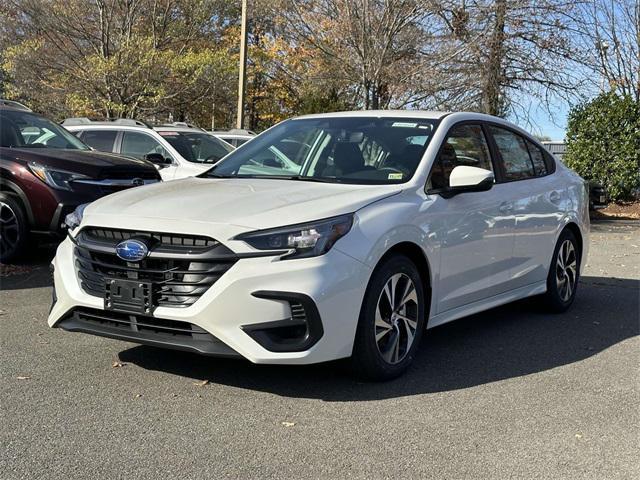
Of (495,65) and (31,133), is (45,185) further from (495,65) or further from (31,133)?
(495,65)

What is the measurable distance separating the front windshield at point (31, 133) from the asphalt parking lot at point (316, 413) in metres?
3.42

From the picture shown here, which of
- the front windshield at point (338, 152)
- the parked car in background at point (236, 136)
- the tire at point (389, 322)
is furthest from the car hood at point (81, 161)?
the parked car in background at point (236, 136)

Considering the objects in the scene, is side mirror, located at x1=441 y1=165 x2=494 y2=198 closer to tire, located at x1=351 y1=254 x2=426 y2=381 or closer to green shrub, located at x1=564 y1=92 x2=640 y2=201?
tire, located at x1=351 y1=254 x2=426 y2=381

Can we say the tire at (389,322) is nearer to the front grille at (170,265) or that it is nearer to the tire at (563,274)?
the front grille at (170,265)

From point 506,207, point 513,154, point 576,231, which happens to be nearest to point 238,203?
point 506,207

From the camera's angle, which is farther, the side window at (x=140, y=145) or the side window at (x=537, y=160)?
the side window at (x=140, y=145)

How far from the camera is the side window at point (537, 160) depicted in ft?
22.0

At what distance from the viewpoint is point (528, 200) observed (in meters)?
6.18

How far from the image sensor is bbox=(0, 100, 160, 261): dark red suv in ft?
25.7

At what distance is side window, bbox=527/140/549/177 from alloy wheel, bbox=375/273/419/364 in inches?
98.4

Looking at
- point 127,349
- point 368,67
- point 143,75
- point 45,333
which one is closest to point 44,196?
point 45,333

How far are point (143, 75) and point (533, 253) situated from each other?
1753 cm

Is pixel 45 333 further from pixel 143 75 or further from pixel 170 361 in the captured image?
pixel 143 75

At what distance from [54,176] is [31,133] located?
1373mm
